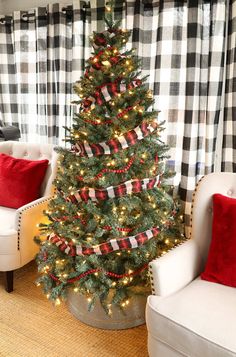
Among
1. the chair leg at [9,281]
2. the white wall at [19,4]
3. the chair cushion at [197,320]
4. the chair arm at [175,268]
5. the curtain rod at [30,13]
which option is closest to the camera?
the chair cushion at [197,320]

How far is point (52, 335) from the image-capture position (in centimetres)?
192

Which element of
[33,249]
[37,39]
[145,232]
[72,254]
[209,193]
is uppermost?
[37,39]

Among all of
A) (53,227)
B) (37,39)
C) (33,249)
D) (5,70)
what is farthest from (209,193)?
(5,70)

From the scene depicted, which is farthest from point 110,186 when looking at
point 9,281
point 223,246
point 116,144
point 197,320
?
point 9,281

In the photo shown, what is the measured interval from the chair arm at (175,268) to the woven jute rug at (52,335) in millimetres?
478

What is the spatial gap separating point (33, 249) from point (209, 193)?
1272mm

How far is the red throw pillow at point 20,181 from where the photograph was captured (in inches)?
95.7

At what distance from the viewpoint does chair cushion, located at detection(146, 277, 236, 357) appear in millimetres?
1278

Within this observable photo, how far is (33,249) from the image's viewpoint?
7.72ft

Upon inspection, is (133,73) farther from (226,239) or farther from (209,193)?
(226,239)

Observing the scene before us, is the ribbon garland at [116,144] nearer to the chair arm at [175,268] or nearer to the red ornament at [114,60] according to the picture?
the red ornament at [114,60]

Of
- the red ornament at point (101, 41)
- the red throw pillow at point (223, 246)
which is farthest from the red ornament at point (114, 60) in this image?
the red throw pillow at point (223, 246)

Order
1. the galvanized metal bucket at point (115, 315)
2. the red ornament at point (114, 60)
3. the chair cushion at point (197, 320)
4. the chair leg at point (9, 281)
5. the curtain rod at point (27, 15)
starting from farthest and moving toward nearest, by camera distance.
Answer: the curtain rod at point (27, 15) → the chair leg at point (9, 281) → the galvanized metal bucket at point (115, 315) → the red ornament at point (114, 60) → the chair cushion at point (197, 320)

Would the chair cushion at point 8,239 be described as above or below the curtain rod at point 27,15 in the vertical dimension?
below
